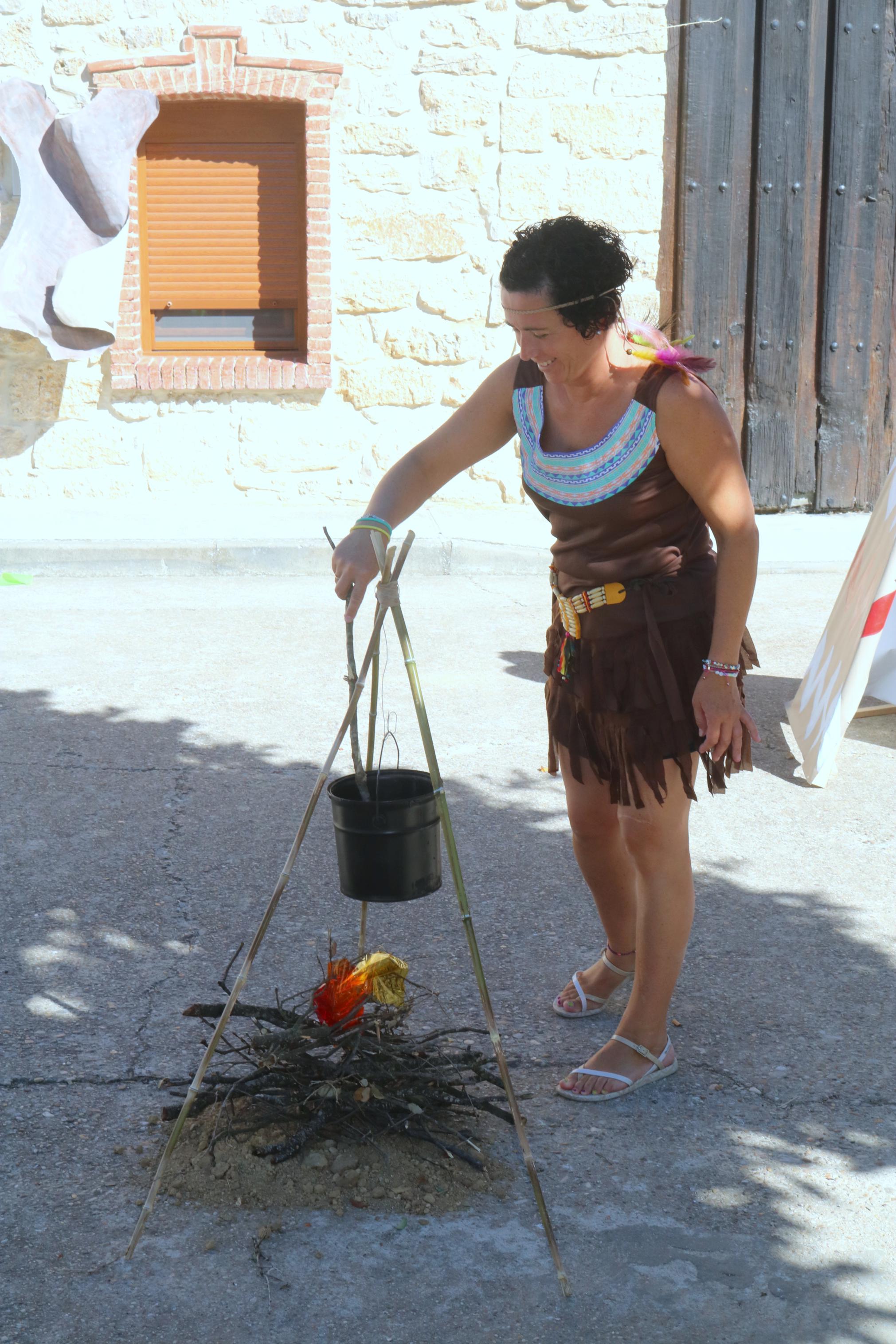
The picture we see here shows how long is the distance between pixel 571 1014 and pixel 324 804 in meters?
1.61

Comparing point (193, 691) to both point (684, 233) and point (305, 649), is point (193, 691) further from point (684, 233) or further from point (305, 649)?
point (684, 233)

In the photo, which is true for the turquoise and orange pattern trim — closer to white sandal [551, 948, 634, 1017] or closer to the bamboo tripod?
the bamboo tripod

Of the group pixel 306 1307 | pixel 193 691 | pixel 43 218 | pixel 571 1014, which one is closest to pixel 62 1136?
pixel 306 1307

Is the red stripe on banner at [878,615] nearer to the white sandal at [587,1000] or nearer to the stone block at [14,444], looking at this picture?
the white sandal at [587,1000]

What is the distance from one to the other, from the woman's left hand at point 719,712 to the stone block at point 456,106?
7755mm

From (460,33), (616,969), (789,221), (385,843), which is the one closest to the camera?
(385,843)

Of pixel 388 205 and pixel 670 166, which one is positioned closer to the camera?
pixel 388 205

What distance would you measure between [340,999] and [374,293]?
304 inches

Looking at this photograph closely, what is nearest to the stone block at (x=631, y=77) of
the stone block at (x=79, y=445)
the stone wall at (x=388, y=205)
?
the stone wall at (x=388, y=205)

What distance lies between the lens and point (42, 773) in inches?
193

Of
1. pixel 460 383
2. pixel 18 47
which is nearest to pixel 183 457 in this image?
pixel 460 383

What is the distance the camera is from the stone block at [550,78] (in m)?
9.45

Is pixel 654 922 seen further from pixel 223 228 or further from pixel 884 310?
pixel 884 310

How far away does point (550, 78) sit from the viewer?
947 centimetres
